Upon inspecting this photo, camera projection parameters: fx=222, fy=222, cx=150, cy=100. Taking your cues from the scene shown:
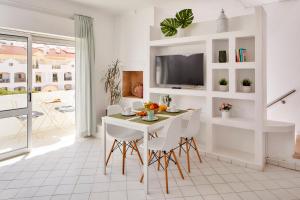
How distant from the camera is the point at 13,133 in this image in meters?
4.00

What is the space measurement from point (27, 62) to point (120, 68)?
6.62 ft

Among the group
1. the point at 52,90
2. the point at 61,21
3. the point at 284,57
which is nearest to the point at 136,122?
the point at 61,21

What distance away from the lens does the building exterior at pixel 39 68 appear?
3709 millimetres

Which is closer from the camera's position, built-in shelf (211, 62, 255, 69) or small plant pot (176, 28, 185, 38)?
built-in shelf (211, 62, 255, 69)

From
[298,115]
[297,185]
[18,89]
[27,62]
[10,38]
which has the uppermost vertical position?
[10,38]

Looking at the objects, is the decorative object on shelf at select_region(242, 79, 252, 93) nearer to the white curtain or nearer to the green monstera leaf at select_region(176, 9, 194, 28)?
the green monstera leaf at select_region(176, 9, 194, 28)

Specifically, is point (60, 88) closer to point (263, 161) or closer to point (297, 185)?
point (263, 161)

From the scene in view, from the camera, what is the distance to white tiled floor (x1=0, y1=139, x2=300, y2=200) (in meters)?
2.54

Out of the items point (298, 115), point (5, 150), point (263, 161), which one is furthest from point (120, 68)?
point (298, 115)

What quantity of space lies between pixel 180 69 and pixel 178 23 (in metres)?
0.83

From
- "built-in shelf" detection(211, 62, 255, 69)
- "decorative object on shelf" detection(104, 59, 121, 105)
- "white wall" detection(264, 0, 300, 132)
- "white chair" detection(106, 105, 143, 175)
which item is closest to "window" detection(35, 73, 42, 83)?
"decorative object on shelf" detection(104, 59, 121, 105)

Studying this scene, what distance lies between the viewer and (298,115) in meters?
4.33

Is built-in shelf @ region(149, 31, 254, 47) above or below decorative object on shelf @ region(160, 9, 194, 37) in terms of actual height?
below

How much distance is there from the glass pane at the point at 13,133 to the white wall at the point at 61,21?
5.12ft
